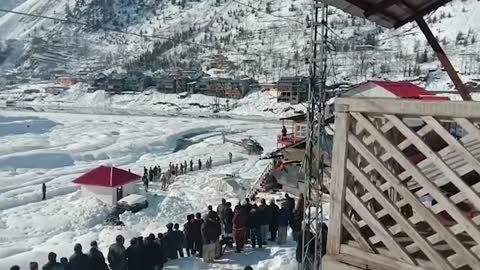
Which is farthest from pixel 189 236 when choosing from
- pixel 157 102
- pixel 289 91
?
pixel 157 102

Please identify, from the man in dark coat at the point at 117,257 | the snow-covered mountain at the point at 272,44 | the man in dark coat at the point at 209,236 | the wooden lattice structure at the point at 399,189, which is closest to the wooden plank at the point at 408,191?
the wooden lattice structure at the point at 399,189

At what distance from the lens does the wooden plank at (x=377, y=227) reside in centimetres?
A: 218

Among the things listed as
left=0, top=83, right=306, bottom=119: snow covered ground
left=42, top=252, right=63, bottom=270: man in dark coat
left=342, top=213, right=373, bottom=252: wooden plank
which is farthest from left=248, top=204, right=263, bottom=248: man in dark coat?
left=0, top=83, right=306, bottom=119: snow covered ground

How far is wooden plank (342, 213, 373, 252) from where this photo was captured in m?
2.29

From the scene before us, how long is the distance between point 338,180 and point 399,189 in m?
0.26

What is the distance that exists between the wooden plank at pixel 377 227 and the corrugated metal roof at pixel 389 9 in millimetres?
1184

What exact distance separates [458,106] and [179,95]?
95911mm

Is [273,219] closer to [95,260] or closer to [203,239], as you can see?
[203,239]

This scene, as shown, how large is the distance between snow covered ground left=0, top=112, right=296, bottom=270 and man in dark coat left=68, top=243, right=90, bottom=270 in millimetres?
1932

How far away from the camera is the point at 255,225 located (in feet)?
32.7

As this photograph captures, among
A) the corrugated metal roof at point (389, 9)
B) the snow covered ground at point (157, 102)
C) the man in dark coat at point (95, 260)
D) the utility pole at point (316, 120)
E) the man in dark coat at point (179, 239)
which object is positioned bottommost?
the snow covered ground at point (157, 102)

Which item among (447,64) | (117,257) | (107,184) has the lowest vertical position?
(107,184)

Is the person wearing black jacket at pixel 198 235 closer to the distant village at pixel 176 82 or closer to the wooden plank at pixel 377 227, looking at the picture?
the wooden plank at pixel 377 227

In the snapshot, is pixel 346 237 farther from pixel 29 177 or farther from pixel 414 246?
pixel 29 177
